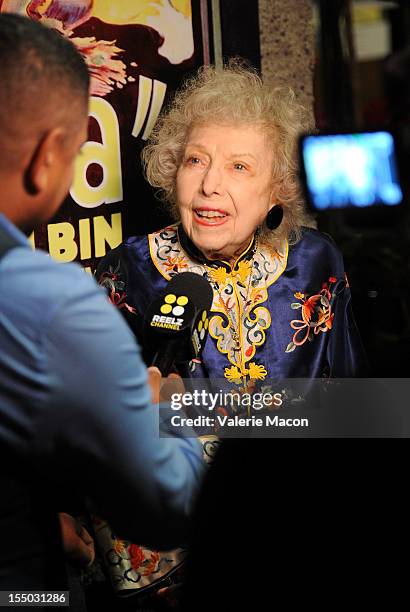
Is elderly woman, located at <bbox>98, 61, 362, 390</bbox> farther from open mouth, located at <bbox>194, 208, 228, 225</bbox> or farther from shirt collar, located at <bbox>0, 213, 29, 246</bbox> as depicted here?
shirt collar, located at <bbox>0, 213, 29, 246</bbox>

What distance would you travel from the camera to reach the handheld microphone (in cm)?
206

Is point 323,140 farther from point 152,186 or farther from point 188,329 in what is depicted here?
point 152,186

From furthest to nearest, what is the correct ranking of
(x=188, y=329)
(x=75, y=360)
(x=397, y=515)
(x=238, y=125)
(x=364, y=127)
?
(x=238, y=125), (x=188, y=329), (x=364, y=127), (x=75, y=360), (x=397, y=515)

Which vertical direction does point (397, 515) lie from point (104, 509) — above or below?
above

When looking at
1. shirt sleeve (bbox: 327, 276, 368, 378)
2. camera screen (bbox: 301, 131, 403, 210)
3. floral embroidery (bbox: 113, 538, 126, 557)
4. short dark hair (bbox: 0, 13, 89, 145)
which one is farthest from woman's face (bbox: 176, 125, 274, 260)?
short dark hair (bbox: 0, 13, 89, 145)

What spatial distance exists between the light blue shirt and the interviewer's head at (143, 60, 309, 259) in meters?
1.43

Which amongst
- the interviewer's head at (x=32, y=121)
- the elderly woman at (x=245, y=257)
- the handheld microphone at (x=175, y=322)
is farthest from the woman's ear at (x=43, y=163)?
the elderly woman at (x=245, y=257)

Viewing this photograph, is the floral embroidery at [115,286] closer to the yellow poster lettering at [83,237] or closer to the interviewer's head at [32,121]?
the yellow poster lettering at [83,237]

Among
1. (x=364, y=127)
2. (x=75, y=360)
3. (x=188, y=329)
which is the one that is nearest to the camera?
(x=75, y=360)

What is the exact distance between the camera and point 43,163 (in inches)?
55.8

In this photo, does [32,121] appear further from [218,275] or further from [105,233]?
[105,233]

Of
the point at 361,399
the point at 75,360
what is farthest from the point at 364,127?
the point at 75,360

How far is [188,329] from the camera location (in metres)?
2.09

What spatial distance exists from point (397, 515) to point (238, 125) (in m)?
1.97
